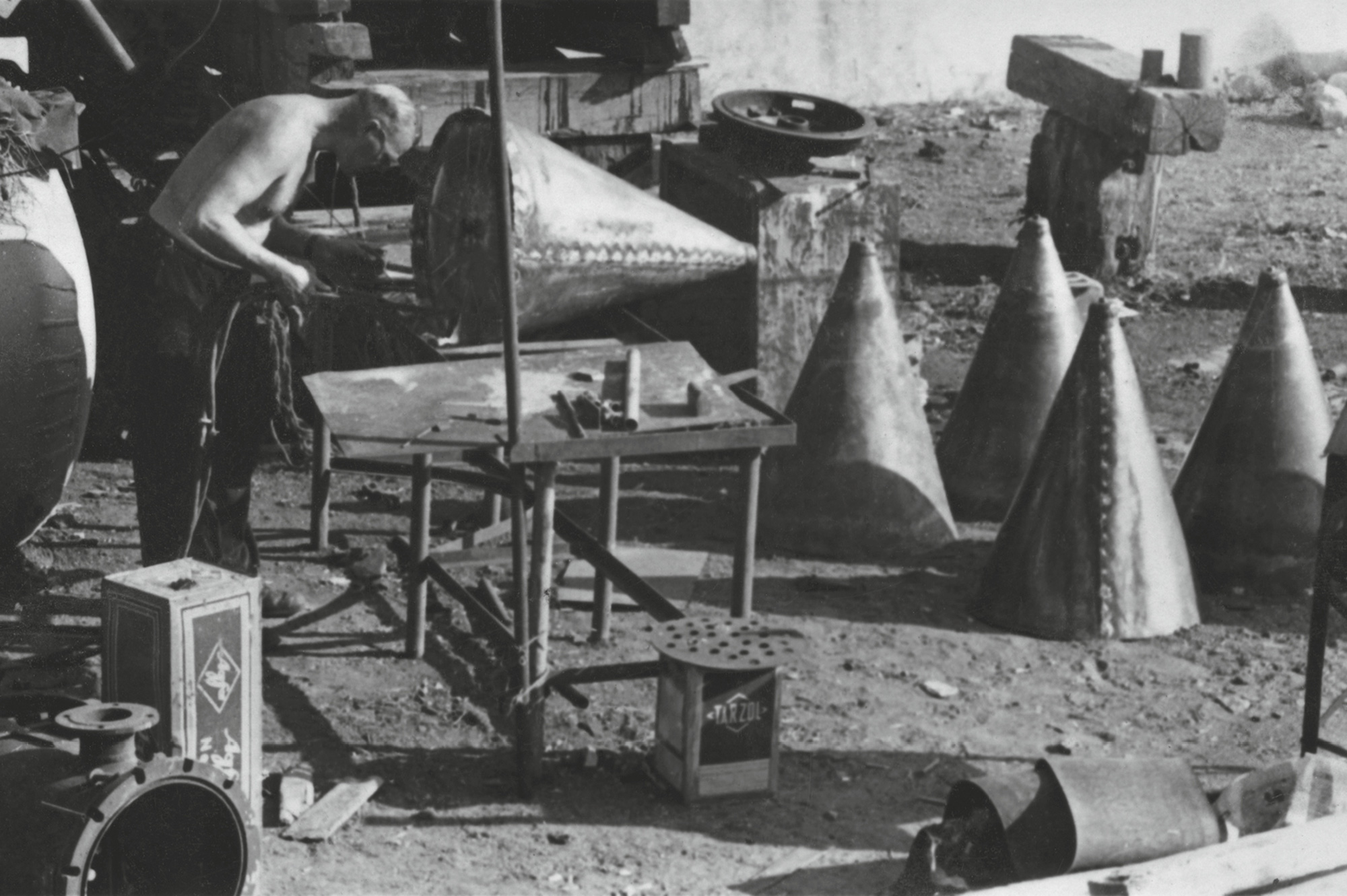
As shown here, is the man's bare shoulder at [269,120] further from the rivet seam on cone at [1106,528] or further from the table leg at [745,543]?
the rivet seam on cone at [1106,528]

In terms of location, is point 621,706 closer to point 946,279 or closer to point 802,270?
point 802,270

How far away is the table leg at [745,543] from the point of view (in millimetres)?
5215

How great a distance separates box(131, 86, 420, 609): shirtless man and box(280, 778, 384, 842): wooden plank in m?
1.17

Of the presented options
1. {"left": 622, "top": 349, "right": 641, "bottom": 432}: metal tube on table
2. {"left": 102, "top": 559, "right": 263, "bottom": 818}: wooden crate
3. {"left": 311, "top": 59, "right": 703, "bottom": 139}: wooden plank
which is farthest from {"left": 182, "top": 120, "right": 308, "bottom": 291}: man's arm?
{"left": 311, "top": 59, "right": 703, "bottom": 139}: wooden plank

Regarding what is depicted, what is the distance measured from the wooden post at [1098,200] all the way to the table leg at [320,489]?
5240mm

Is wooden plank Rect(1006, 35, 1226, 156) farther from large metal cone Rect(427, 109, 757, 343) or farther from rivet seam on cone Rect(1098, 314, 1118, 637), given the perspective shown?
large metal cone Rect(427, 109, 757, 343)

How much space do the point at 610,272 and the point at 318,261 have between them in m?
0.96

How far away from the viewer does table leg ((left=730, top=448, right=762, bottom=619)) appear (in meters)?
5.21

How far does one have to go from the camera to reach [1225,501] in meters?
6.66

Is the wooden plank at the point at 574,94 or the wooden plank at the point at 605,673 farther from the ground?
the wooden plank at the point at 574,94

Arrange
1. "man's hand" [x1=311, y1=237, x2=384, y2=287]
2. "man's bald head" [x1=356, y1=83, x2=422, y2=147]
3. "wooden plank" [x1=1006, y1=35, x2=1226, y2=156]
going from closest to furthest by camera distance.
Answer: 1. "man's bald head" [x1=356, y1=83, x2=422, y2=147]
2. "man's hand" [x1=311, y1=237, x2=384, y2=287]
3. "wooden plank" [x1=1006, y1=35, x2=1226, y2=156]

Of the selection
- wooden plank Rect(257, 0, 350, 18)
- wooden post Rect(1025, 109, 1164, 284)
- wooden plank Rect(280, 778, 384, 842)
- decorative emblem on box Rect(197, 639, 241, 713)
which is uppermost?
wooden plank Rect(257, 0, 350, 18)

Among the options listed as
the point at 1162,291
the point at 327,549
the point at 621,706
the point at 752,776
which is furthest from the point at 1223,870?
the point at 1162,291

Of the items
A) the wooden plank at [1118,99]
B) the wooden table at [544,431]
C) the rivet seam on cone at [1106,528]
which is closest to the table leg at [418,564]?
the wooden table at [544,431]
